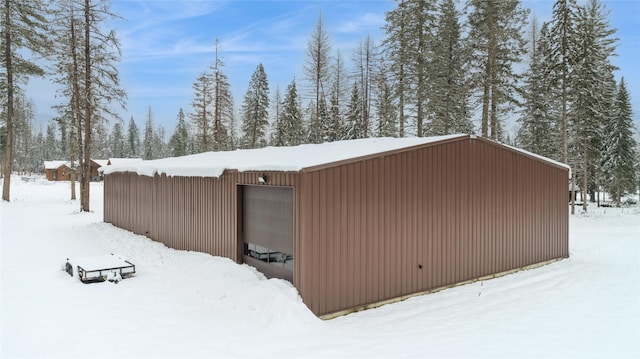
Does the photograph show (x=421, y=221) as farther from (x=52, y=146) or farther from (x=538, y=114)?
(x=52, y=146)

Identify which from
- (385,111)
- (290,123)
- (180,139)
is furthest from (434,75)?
(180,139)

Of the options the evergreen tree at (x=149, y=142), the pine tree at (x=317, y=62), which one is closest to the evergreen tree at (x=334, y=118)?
the pine tree at (x=317, y=62)

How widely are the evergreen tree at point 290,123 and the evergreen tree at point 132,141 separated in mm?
44569

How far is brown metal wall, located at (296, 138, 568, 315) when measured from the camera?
620 centimetres

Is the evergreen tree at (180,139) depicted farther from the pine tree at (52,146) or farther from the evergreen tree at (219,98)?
the pine tree at (52,146)

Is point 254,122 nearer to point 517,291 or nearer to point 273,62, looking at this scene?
point 273,62

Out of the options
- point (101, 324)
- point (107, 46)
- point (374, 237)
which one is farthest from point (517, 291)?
point (107, 46)

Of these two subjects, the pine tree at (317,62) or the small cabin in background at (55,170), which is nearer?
the pine tree at (317,62)

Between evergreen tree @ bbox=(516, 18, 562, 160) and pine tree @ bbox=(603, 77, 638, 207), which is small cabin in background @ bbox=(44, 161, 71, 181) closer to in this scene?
evergreen tree @ bbox=(516, 18, 562, 160)

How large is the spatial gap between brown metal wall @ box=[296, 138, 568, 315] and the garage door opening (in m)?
0.69

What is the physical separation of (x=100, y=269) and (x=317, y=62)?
1958 cm

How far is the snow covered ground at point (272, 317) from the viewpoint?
16.0 feet

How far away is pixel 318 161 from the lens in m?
6.42

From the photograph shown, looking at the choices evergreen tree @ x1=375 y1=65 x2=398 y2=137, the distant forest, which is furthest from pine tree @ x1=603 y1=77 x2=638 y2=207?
evergreen tree @ x1=375 y1=65 x2=398 y2=137
